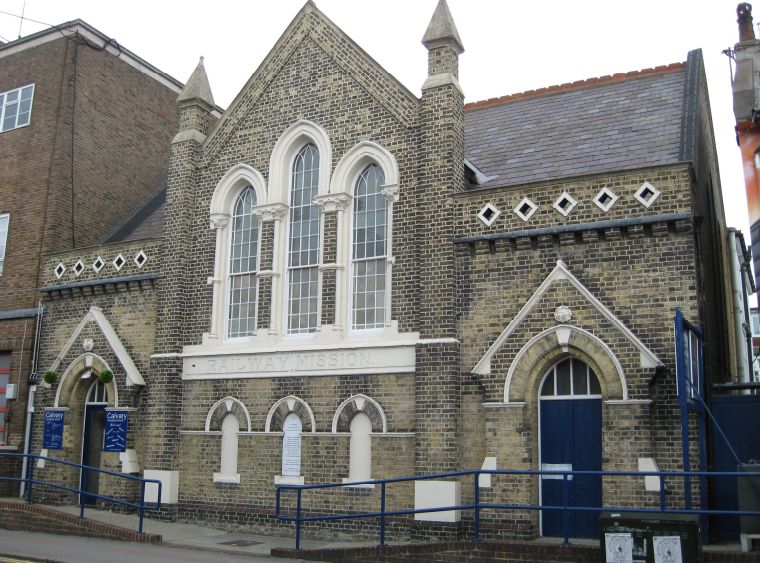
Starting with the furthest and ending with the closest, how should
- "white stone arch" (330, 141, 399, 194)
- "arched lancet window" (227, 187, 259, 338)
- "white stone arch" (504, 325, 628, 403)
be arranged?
"arched lancet window" (227, 187, 259, 338), "white stone arch" (330, 141, 399, 194), "white stone arch" (504, 325, 628, 403)

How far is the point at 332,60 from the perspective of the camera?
16.2 m

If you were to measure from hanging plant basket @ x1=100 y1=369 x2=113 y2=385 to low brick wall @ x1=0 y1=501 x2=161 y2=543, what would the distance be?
3005 mm

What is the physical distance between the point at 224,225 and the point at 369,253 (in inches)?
144

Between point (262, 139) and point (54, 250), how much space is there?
7.05 m

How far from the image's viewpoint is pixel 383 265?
49.2 feet

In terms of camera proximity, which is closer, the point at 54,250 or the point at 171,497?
the point at 171,497

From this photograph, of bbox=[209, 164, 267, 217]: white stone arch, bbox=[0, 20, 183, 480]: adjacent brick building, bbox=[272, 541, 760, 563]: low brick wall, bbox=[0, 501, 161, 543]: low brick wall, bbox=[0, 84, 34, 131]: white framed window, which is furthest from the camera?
bbox=[0, 84, 34, 131]: white framed window

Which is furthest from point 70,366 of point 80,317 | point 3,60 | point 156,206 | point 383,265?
point 3,60

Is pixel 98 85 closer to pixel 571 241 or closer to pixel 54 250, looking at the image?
pixel 54 250

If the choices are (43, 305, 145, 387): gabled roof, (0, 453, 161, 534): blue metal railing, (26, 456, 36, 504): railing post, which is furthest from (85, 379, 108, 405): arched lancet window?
(26, 456, 36, 504): railing post

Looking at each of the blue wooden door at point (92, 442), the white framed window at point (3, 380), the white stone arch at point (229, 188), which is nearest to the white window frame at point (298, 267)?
the white stone arch at point (229, 188)

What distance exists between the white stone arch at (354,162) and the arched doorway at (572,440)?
17.2ft

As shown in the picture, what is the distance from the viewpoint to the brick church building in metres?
12.6

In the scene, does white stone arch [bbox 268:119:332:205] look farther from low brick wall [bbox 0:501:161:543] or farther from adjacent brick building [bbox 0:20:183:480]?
low brick wall [bbox 0:501:161:543]
